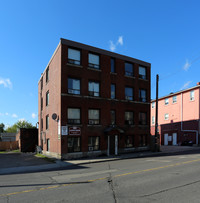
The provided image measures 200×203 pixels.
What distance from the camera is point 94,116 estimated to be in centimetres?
2216

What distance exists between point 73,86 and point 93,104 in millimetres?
2908

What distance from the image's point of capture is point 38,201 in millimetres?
6309

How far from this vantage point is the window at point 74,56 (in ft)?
70.0

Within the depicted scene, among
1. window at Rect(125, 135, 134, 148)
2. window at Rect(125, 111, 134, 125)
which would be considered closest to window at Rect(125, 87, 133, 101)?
window at Rect(125, 111, 134, 125)

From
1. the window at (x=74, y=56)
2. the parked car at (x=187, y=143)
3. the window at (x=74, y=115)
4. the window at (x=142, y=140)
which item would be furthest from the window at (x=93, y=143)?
the parked car at (x=187, y=143)

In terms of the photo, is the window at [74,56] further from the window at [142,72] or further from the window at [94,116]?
the window at [142,72]

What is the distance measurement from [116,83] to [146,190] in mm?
17702

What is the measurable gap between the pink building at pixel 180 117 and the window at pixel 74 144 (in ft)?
67.2

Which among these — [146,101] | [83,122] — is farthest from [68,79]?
[146,101]

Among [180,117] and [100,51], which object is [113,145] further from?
[180,117]

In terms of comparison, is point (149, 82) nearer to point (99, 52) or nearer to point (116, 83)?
point (116, 83)

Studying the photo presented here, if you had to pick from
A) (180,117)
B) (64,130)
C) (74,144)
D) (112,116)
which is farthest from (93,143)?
(180,117)

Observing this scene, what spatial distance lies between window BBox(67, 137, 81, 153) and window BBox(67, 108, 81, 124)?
1712 mm

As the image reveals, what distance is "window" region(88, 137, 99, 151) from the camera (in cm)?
2141
